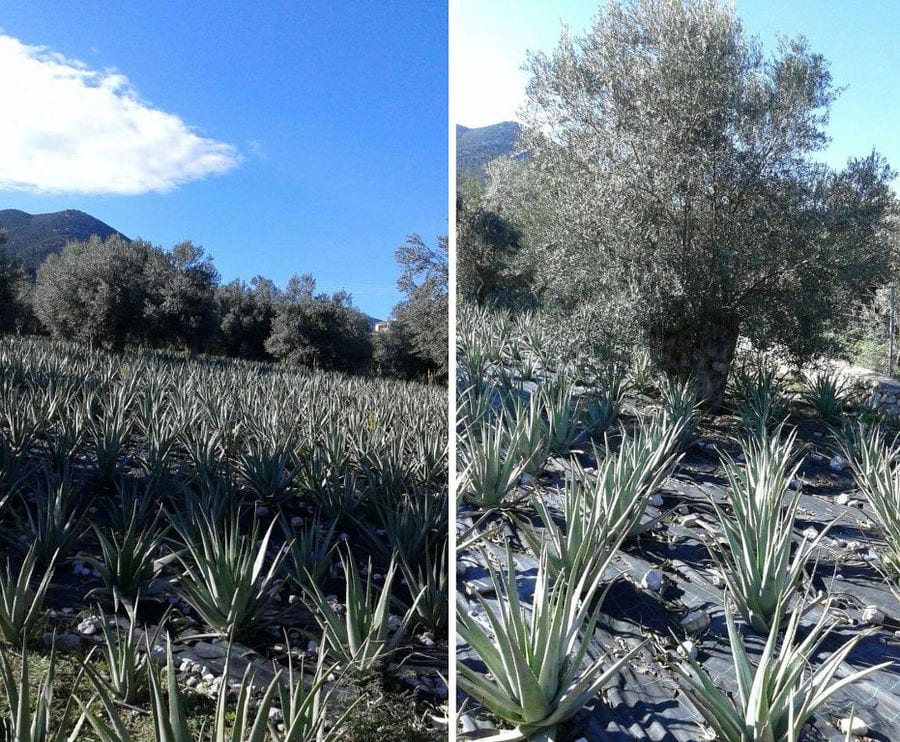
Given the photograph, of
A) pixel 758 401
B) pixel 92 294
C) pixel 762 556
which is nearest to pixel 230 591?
pixel 762 556

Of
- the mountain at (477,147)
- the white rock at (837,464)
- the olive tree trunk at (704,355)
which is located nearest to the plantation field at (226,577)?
the mountain at (477,147)

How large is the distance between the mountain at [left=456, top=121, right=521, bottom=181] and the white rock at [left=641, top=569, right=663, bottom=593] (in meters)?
1.06

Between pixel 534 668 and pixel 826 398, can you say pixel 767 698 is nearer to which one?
pixel 534 668

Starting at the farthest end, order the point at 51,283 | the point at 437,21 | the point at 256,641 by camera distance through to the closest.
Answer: the point at 51,283 → the point at 437,21 → the point at 256,641

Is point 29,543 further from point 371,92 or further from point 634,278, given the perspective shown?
point 634,278

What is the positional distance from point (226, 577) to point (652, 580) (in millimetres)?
1163

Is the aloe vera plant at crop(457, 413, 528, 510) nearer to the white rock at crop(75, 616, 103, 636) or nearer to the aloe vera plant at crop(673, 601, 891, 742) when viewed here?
the aloe vera plant at crop(673, 601, 891, 742)

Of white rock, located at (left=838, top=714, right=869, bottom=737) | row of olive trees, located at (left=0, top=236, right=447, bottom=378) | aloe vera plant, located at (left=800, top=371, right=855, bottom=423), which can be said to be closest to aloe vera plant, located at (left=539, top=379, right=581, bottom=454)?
white rock, located at (left=838, top=714, right=869, bottom=737)

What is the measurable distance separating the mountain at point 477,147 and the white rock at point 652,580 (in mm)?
1060

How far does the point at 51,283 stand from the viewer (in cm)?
1362

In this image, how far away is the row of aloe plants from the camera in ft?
3.47

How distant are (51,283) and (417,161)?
13235mm

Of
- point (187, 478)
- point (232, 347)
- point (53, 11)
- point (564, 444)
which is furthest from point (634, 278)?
point (232, 347)

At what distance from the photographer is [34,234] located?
497 inches
